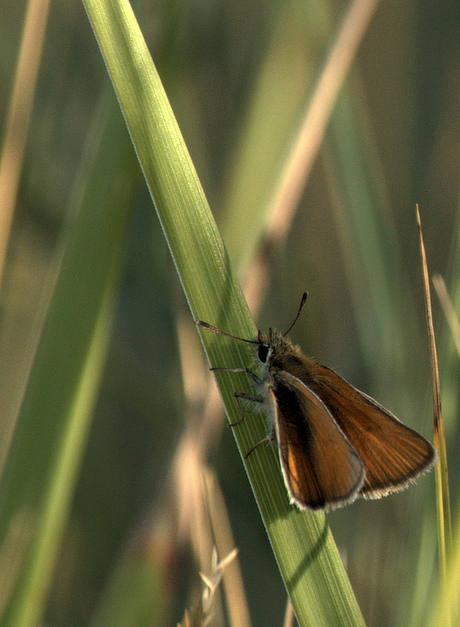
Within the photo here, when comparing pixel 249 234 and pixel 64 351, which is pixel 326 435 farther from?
pixel 249 234

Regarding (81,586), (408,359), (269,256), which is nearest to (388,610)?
(408,359)

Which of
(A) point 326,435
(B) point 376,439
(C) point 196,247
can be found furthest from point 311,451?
(C) point 196,247

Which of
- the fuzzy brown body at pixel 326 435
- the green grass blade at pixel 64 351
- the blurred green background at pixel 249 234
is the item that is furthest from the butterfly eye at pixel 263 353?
the blurred green background at pixel 249 234

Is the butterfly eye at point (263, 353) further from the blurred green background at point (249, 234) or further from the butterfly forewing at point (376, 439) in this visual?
the blurred green background at point (249, 234)

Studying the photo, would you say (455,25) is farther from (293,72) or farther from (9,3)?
(9,3)

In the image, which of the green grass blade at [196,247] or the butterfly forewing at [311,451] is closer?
the green grass blade at [196,247]
